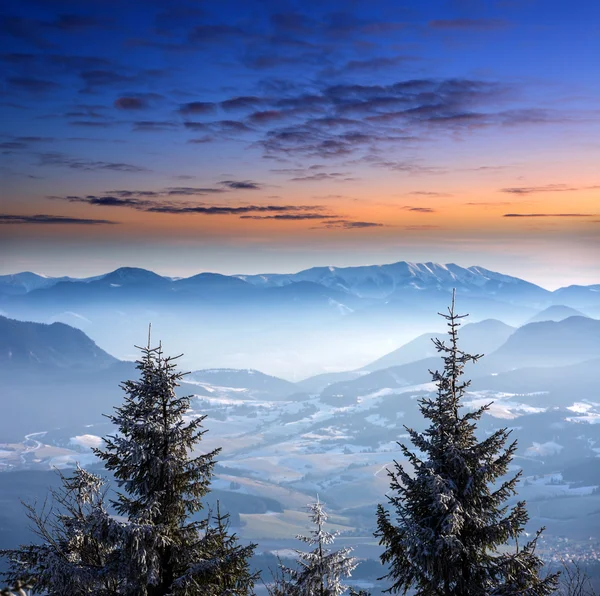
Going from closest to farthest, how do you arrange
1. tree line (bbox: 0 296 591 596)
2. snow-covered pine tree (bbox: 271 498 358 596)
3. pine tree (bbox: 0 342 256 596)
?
pine tree (bbox: 0 342 256 596) → tree line (bbox: 0 296 591 596) → snow-covered pine tree (bbox: 271 498 358 596)

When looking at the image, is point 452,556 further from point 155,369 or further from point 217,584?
point 155,369

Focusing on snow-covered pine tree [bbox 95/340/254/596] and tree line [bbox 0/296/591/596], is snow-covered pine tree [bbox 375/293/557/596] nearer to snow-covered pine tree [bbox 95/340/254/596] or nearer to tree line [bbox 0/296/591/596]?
tree line [bbox 0/296/591/596]

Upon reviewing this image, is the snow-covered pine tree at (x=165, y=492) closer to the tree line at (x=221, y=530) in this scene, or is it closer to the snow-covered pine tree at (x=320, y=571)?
the tree line at (x=221, y=530)

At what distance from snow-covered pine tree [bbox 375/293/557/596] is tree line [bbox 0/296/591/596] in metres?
0.04

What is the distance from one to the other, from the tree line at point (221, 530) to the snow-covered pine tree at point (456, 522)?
0.04 metres

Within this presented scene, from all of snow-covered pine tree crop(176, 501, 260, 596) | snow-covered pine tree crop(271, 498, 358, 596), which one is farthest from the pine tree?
snow-covered pine tree crop(271, 498, 358, 596)

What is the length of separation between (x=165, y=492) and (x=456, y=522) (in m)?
8.94

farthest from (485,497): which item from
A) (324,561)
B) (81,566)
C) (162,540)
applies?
(81,566)

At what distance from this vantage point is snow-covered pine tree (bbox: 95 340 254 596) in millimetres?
17156

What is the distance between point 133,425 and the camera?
17.9 m

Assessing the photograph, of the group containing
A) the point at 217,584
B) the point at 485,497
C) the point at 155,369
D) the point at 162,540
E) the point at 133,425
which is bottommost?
the point at 217,584

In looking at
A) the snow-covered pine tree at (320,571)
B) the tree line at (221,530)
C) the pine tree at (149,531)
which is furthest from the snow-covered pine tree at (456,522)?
the pine tree at (149,531)

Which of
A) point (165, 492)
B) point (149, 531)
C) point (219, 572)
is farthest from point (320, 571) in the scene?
point (149, 531)

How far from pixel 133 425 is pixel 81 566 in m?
4.29
